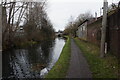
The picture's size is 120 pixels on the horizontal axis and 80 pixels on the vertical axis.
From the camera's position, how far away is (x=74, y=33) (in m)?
80.5

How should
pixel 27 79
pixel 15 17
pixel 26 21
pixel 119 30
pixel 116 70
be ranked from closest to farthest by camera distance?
pixel 116 70 → pixel 27 79 → pixel 119 30 → pixel 15 17 → pixel 26 21

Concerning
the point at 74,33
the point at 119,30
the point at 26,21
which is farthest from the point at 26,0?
the point at 74,33

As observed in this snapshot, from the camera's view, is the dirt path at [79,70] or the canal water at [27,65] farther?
the canal water at [27,65]

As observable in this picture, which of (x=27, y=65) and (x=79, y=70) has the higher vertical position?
(x=79, y=70)

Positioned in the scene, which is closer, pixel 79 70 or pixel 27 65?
pixel 79 70

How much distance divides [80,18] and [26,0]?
186 ft

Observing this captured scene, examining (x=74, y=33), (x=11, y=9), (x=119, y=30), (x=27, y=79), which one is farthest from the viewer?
(x=74, y=33)

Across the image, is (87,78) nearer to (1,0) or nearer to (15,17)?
(1,0)

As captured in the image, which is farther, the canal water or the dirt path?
the canal water

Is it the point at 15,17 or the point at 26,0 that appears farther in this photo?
the point at 15,17

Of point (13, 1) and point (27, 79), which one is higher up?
point (13, 1)

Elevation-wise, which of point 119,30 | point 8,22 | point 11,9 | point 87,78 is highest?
point 11,9

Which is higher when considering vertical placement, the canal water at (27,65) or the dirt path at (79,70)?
the dirt path at (79,70)

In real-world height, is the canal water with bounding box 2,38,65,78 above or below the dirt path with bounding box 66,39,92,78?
below
